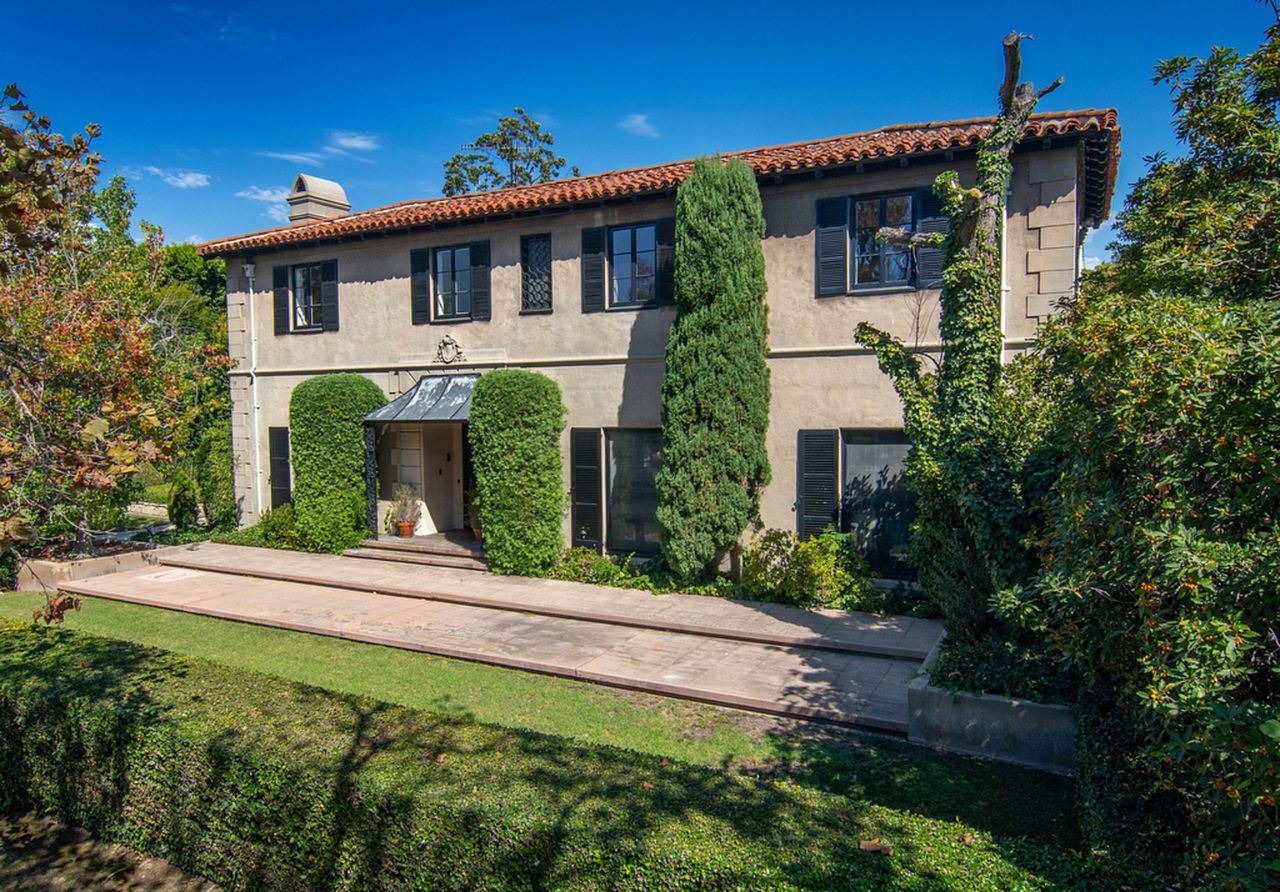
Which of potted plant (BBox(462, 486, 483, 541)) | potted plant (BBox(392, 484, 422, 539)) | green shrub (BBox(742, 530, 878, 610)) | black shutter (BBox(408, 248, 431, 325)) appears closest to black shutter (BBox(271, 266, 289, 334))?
black shutter (BBox(408, 248, 431, 325))

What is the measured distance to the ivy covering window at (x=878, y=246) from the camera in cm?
1202

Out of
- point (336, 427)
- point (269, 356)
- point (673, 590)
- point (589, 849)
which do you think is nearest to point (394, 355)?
point (336, 427)

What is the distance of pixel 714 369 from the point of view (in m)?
12.4

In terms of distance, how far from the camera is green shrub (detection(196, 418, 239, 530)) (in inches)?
743

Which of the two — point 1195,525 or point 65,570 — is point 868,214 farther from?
point 65,570

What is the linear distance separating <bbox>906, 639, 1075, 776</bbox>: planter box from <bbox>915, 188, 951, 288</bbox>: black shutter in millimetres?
6710

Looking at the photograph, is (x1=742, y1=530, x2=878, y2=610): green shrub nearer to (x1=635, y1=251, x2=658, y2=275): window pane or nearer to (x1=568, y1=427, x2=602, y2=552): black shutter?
(x1=568, y1=427, x2=602, y2=552): black shutter

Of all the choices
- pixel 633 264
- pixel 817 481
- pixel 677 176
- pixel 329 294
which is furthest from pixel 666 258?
pixel 329 294

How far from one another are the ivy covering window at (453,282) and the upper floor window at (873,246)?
23.2 ft

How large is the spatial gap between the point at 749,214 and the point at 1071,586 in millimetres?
9259

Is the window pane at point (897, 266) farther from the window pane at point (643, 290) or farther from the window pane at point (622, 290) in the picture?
the window pane at point (622, 290)

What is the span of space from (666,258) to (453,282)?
4798mm

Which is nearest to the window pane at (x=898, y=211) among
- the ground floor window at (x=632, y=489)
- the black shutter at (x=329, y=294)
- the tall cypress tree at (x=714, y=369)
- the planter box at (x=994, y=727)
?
the tall cypress tree at (x=714, y=369)

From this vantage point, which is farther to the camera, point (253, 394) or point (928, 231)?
point (253, 394)
